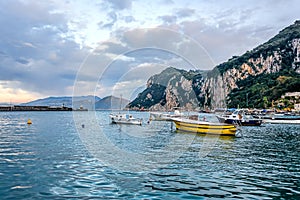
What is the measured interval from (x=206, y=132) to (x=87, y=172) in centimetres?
2904

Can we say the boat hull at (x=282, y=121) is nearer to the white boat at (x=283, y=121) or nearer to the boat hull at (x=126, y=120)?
the white boat at (x=283, y=121)

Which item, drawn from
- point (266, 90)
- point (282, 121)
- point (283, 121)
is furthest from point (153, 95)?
point (266, 90)

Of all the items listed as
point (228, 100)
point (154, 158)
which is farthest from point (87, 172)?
point (228, 100)

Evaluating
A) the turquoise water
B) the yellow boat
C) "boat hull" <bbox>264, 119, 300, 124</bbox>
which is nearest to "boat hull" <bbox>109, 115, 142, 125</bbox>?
the yellow boat

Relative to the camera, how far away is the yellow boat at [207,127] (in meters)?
41.1

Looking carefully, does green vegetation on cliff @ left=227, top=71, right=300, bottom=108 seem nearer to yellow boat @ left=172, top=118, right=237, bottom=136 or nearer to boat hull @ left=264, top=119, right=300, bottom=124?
boat hull @ left=264, top=119, right=300, bottom=124

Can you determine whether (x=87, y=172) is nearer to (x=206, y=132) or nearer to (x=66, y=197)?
(x=66, y=197)

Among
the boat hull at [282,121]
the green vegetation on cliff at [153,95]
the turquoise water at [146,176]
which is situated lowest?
the turquoise water at [146,176]

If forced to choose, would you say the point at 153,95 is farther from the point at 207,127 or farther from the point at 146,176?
the point at 146,176

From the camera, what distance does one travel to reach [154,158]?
21.7 metres

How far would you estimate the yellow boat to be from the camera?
135 feet

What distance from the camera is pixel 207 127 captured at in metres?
42.8

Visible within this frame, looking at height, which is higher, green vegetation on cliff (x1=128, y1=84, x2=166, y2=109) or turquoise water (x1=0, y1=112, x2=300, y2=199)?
green vegetation on cliff (x1=128, y1=84, x2=166, y2=109)

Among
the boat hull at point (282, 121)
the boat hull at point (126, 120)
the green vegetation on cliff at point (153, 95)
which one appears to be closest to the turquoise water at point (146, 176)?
the green vegetation on cliff at point (153, 95)
